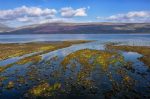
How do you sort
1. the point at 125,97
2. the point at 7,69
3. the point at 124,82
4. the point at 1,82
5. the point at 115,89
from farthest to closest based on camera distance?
1. the point at 7,69
2. the point at 1,82
3. the point at 124,82
4. the point at 115,89
5. the point at 125,97

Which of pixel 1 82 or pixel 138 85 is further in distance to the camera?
pixel 1 82

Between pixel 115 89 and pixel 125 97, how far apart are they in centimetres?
286

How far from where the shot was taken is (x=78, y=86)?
30031 mm

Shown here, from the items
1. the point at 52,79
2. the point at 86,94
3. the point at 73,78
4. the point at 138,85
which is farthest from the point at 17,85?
the point at 138,85

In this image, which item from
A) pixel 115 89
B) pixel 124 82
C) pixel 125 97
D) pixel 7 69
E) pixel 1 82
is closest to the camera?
pixel 125 97

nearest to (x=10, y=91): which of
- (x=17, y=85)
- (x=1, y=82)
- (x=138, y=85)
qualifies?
(x=17, y=85)

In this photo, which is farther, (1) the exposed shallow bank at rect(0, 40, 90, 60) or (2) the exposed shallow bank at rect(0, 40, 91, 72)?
(1) the exposed shallow bank at rect(0, 40, 90, 60)

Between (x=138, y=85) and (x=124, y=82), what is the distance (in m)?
1.96

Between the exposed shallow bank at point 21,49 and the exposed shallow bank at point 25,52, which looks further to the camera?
the exposed shallow bank at point 21,49

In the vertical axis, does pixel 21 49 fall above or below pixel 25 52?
below

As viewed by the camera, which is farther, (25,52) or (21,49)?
(21,49)

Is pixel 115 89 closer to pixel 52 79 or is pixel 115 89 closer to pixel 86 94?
pixel 86 94

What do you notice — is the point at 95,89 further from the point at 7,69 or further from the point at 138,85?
the point at 7,69

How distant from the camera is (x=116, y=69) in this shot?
39.9 m
